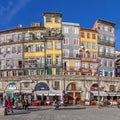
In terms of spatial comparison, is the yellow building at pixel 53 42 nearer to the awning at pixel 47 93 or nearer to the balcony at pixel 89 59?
the balcony at pixel 89 59

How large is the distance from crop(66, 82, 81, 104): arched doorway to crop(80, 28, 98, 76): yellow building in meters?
8.63

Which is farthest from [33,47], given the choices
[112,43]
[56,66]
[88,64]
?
[112,43]

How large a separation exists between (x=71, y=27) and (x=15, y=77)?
18083 millimetres

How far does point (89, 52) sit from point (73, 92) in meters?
13.4

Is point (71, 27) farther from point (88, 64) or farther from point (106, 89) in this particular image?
point (106, 89)

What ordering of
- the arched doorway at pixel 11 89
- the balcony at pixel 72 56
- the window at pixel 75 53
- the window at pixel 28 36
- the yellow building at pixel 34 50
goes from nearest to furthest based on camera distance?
the arched doorway at pixel 11 89 < the yellow building at pixel 34 50 < the window at pixel 28 36 < the balcony at pixel 72 56 < the window at pixel 75 53

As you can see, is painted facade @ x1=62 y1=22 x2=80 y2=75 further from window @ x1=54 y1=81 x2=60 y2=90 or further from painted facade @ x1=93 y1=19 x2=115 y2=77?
window @ x1=54 y1=81 x2=60 y2=90

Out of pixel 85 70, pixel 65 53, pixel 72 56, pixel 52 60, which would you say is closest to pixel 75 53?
pixel 72 56

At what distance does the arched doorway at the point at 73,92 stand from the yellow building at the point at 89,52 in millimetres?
8635

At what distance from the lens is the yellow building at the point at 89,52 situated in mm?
78544

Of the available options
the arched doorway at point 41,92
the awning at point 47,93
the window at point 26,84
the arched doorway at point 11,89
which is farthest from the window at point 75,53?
the arched doorway at point 11,89

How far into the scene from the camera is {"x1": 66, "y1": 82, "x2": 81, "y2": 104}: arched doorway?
69.1 metres

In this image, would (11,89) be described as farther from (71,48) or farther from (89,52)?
(89,52)

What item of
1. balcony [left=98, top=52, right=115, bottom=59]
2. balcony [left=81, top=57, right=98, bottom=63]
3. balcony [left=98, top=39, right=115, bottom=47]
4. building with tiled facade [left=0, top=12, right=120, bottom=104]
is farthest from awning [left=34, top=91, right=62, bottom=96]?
balcony [left=98, top=39, right=115, bottom=47]
